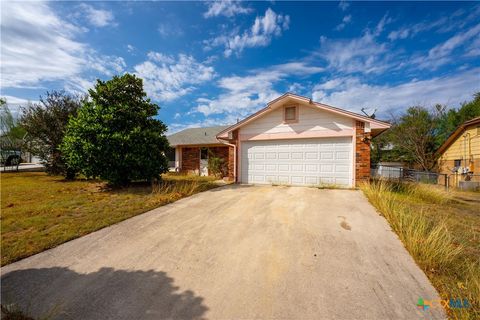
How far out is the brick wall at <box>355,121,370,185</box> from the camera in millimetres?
8281

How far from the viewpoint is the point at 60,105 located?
1185cm

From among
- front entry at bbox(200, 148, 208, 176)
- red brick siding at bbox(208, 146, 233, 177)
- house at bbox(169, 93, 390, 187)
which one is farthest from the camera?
front entry at bbox(200, 148, 208, 176)

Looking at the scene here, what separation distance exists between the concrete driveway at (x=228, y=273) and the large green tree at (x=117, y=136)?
4.24 m

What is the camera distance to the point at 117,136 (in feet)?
25.3

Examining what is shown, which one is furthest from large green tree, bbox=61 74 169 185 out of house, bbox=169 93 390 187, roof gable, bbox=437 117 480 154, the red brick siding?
roof gable, bbox=437 117 480 154

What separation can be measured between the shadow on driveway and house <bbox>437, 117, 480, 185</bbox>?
20375 mm

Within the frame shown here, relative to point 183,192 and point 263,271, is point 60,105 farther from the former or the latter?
point 263,271

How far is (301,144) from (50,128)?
14.4m

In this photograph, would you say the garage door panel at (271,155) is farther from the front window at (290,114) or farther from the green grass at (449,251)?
the green grass at (449,251)

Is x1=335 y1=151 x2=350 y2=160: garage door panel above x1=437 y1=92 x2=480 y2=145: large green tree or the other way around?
the other way around

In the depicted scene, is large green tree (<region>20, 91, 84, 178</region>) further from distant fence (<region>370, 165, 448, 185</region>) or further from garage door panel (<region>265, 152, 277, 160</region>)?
distant fence (<region>370, 165, 448, 185</region>)

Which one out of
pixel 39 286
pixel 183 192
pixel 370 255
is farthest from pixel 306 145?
pixel 39 286

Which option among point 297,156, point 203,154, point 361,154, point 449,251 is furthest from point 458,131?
point 203,154

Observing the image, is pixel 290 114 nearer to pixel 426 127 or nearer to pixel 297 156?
pixel 297 156
